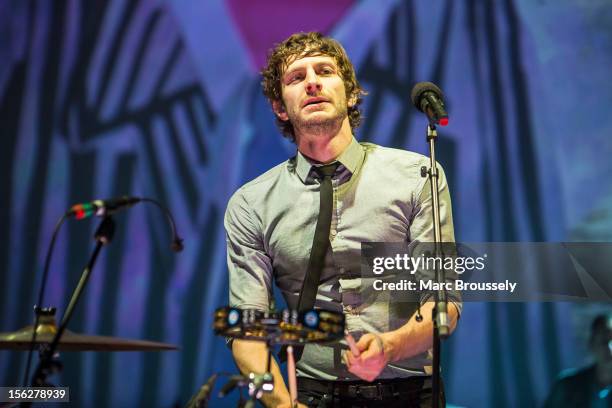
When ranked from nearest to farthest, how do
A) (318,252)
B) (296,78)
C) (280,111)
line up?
(318,252) → (296,78) → (280,111)

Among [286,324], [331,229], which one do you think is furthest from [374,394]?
[286,324]

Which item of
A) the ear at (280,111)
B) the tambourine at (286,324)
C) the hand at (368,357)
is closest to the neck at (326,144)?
the ear at (280,111)

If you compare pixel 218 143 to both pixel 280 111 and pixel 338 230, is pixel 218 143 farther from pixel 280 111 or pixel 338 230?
pixel 338 230

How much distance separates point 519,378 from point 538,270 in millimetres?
1152

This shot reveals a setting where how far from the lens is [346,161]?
8.94 feet

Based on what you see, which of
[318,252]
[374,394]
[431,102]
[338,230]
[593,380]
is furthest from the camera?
[593,380]

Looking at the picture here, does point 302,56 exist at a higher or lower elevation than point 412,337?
higher

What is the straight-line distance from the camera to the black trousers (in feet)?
7.73

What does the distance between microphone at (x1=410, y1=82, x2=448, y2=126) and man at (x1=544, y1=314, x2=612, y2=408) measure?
1.87 meters

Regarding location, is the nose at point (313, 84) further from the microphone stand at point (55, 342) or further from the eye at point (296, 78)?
the microphone stand at point (55, 342)

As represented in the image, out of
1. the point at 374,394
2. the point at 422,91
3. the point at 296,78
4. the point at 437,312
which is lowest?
the point at 374,394

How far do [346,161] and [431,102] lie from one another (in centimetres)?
58

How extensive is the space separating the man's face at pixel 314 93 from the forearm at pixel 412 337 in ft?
2.80

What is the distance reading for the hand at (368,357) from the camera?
1981mm
